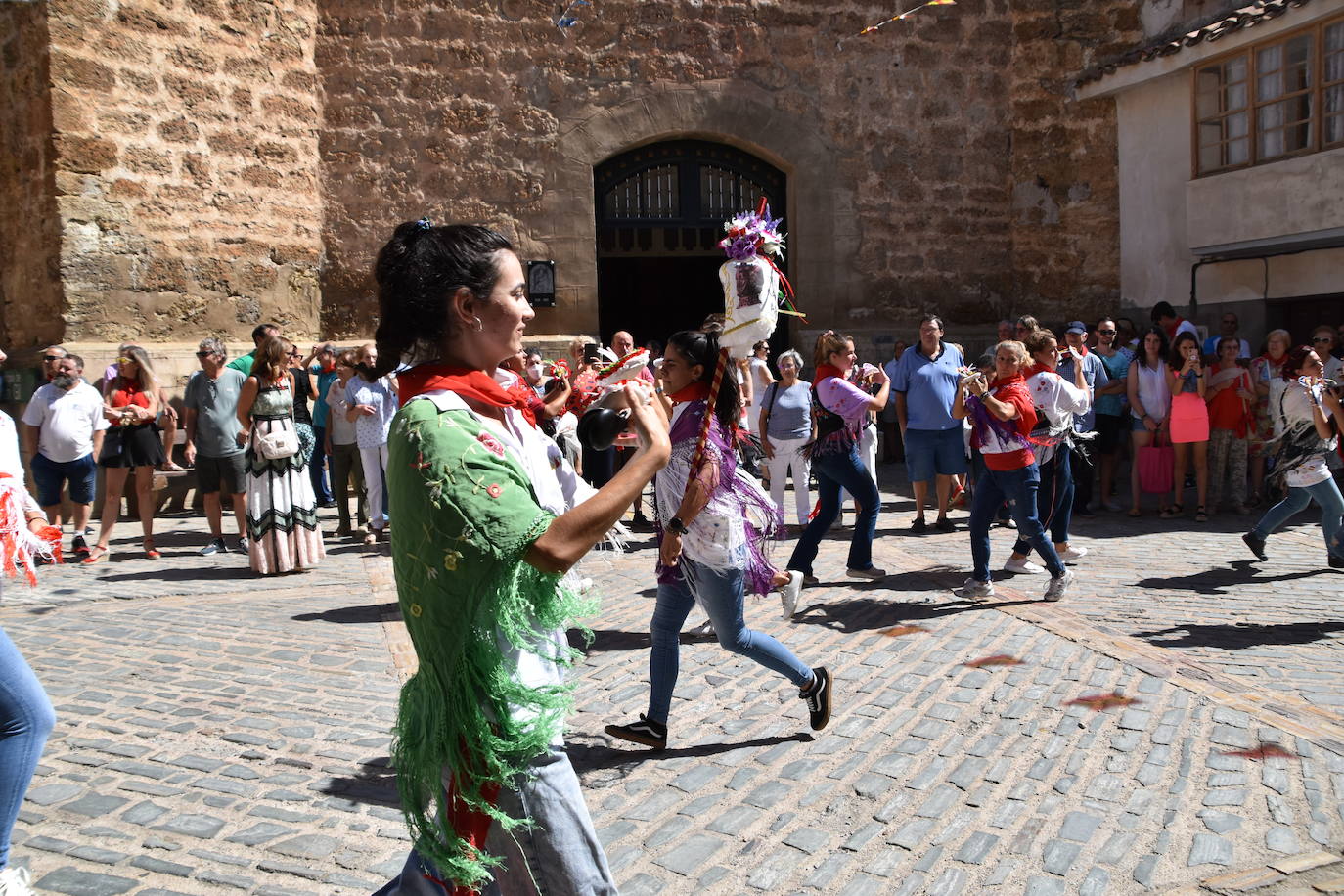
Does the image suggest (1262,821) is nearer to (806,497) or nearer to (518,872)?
(518,872)

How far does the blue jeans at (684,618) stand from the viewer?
15.9 ft

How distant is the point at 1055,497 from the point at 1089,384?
3.03 meters

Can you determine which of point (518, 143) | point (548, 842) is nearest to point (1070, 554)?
point (548, 842)

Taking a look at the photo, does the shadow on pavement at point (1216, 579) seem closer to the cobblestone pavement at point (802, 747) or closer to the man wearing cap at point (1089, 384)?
the cobblestone pavement at point (802, 747)

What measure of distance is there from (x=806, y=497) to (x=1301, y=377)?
3991mm

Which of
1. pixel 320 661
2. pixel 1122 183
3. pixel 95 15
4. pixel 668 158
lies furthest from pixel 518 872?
pixel 1122 183

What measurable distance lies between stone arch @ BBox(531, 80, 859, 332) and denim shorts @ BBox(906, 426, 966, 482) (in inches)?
233

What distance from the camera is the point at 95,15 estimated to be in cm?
1202

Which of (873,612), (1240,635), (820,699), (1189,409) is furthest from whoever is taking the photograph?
(1189,409)

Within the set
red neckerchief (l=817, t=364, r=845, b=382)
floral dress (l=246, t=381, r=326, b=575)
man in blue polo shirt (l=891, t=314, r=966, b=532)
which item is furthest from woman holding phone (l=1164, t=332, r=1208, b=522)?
floral dress (l=246, t=381, r=326, b=575)

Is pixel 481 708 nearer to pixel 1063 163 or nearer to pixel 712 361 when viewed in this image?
pixel 712 361

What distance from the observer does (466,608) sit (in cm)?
215

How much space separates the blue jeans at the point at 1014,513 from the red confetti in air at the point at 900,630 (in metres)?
0.91

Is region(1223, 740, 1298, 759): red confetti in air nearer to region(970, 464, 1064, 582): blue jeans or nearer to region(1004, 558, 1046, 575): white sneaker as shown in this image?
region(970, 464, 1064, 582): blue jeans
